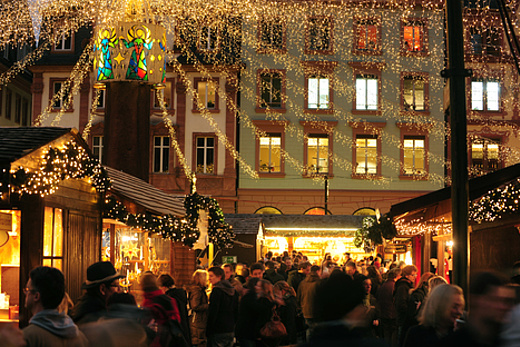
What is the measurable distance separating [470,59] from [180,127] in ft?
44.5

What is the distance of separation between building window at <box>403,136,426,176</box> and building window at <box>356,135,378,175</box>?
1.35 metres

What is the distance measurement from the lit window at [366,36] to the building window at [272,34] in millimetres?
3395

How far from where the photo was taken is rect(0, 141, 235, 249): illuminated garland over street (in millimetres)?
9094

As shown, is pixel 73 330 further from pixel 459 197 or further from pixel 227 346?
pixel 227 346

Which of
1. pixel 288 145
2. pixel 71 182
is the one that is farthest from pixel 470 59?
pixel 71 182

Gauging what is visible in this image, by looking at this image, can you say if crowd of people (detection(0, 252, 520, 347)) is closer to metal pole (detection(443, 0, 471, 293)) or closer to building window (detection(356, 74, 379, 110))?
metal pole (detection(443, 0, 471, 293))

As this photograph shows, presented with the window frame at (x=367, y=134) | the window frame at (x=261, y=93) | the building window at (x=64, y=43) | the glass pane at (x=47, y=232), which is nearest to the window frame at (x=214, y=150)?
the window frame at (x=261, y=93)

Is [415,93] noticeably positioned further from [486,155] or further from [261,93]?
[261,93]

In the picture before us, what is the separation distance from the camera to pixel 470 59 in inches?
1508

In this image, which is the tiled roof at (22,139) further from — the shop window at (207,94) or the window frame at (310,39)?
the window frame at (310,39)

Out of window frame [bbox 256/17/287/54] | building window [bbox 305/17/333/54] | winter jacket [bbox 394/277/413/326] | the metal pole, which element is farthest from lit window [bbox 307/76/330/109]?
the metal pole

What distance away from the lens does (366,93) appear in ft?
126

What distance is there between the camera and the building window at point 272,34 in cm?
3825

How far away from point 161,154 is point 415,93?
11947 millimetres
